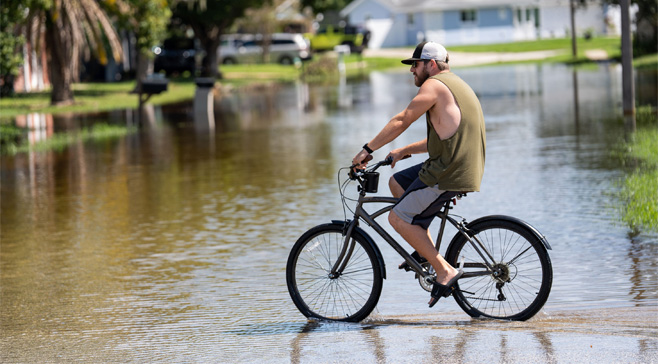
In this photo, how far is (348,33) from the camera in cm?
8831

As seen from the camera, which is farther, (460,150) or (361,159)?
(361,159)

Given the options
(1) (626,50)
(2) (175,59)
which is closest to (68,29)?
(1) (626,50)

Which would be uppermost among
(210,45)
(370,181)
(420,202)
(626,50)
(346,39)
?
(346,39)

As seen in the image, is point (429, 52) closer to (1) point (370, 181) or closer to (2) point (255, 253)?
(1) point (370, 181)

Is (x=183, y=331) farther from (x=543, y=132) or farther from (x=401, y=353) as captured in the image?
(x=543, y=132)

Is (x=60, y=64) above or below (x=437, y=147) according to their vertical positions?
above

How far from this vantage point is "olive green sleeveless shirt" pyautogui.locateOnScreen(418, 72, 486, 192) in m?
6.36

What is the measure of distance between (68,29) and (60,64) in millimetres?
2634

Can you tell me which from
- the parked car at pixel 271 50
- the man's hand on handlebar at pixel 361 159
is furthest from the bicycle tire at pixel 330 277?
the parked car at pixel 271 50

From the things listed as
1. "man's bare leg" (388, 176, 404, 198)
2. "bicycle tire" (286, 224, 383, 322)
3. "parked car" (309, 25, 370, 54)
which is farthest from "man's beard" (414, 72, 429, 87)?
"parked car" (309, 25, 370, 54)

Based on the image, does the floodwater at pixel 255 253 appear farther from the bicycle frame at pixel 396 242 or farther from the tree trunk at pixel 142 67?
the tree trunk at pixel 142 67

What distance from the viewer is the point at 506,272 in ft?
21.6

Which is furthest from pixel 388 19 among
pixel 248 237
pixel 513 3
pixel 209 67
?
pixel 248 237

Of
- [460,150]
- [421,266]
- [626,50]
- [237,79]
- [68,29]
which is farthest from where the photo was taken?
[237,79]
